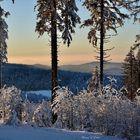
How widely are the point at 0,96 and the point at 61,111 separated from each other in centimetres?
207

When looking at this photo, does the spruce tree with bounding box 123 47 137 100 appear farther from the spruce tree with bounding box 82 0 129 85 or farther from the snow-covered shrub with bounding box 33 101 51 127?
the snow-covered shrub with bounding box 33 101 51 127

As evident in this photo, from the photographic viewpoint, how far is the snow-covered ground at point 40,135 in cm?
1046

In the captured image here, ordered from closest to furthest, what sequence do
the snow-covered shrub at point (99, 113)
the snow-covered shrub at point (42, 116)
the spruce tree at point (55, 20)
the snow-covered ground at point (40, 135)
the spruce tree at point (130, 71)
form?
the snow-covered ground at point (40, 135), the snow-covered shrub at point (99, 113), the snow-covered shrub at point (42, 116), the spruce tree at point (55, 20), the spruce tree at point (130, 71)

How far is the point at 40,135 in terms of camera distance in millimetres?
10805

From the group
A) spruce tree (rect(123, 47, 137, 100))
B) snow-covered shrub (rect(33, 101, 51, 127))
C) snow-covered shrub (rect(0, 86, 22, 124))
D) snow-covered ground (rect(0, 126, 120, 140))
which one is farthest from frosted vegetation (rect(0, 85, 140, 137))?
spruce tree (rect(123, 47, 137, 100))

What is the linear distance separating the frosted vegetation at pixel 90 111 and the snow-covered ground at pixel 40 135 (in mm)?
1206

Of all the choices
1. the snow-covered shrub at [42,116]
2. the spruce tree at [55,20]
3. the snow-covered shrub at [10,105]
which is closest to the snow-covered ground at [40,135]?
the snow-covered shrub at [10,105]

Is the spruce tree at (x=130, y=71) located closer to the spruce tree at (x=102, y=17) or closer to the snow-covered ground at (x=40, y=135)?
the spruce tree at (x=102, y=17)

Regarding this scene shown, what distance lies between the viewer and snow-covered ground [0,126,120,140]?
10.5 metres

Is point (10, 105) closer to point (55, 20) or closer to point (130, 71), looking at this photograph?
point (55, 20)

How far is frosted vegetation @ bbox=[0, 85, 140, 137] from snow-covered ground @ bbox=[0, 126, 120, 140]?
3.96 ft

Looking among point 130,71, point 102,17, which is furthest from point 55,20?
point 130,71

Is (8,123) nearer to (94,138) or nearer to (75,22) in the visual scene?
(94,138)

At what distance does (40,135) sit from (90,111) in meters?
3.27
